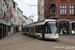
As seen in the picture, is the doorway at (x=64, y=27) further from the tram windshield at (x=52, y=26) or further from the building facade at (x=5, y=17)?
the tram windshield at (x=52, y=26)

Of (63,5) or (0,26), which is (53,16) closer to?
(63,5)

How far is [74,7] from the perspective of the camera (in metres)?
34.4

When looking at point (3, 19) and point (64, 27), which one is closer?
point (3, 19)

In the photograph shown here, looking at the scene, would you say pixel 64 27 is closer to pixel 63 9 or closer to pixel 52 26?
pixel 63 9

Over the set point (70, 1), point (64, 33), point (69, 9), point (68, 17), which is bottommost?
point (64, 33)

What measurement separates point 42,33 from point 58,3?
17.4 metres

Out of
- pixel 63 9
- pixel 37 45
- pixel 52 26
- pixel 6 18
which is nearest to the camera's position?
pixel 37 45

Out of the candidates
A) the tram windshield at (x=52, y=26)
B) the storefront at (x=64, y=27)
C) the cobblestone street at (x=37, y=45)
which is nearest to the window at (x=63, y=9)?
the storefront at (x=64, y=27)

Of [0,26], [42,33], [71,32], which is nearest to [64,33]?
[71,32]

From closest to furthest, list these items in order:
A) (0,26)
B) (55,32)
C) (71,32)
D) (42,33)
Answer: (55,32)
(42,33)
(0,26)
(71,32)

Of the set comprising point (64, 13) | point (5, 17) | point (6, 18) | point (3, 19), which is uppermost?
point (64, 13)

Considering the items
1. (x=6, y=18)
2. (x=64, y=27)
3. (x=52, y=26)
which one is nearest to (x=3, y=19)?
(x=6, y=18)

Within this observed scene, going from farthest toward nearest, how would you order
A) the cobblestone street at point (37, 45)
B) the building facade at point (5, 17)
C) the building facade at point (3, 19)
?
the building facade at point (5, 17) → the building facade at point (3, 19) → the cobblestone street at point (37, 45)

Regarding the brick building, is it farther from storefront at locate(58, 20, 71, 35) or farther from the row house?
the row house
